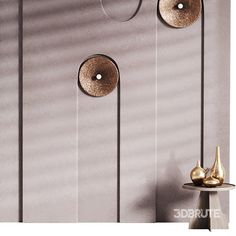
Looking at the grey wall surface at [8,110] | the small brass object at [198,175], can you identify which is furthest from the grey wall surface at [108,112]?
the small brass object at [198,175]

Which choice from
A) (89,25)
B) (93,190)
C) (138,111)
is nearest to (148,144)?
(138,111)

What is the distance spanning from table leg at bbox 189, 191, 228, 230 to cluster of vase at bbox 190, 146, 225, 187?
58mm

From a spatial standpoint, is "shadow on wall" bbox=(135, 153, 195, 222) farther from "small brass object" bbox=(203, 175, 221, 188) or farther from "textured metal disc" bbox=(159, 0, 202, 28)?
"textured metal disc" bbox=(159, 0, 202, 28)

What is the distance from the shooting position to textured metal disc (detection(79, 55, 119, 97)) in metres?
2.68

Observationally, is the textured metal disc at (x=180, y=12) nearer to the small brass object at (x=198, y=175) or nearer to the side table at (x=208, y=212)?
the small brass object at (x=198, y=175)

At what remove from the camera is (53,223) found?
105 inches

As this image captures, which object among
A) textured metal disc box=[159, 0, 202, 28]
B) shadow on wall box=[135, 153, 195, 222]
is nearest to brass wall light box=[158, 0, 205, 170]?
textured metal disc box=[159, 0, 202, 28]

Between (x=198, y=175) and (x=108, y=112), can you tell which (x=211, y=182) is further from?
(x=108, y=112)

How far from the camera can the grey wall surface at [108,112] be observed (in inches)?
106

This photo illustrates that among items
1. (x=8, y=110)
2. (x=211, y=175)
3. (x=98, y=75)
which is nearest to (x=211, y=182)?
(x=211, y=175)

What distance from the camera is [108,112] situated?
106 inches

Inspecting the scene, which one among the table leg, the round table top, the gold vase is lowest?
the table leg

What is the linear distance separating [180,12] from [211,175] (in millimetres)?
956

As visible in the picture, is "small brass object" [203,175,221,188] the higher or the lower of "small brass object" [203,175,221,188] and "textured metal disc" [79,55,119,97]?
the lower
